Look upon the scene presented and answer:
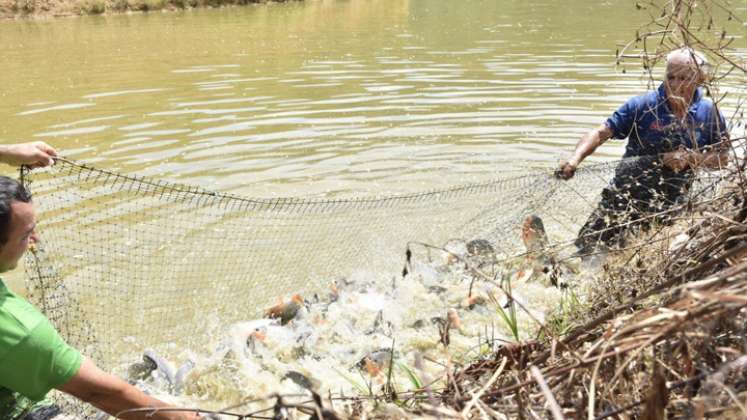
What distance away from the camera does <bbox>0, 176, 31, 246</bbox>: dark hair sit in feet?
7.12

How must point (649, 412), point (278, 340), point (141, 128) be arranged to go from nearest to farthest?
point (649, 412) → point (278, 340) → point (141, 128)

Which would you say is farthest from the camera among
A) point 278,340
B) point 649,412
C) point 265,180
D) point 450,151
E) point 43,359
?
point 450,151

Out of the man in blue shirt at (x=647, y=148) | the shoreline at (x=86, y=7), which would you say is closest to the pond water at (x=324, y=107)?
the man in blue shirt at (x=647, y=148)

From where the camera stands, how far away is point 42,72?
12.8 metres

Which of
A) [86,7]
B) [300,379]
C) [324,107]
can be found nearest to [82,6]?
[86,7]

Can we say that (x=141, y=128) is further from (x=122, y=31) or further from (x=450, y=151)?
(x=122, y=31)

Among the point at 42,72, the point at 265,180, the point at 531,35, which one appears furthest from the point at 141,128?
the point at 531,35

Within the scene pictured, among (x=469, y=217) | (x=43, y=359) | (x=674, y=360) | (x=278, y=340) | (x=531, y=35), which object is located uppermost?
(x=531, y=35)

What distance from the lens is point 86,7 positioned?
75.2 ft

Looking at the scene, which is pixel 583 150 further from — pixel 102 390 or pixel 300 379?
pixel 102 390

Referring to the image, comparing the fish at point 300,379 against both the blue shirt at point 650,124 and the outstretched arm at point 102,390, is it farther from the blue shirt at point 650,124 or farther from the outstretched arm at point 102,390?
the blue shirt at point 650,124

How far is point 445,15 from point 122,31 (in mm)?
10974

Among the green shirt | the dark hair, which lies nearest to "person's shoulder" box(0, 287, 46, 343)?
the green shirt

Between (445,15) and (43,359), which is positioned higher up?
(445,15)
